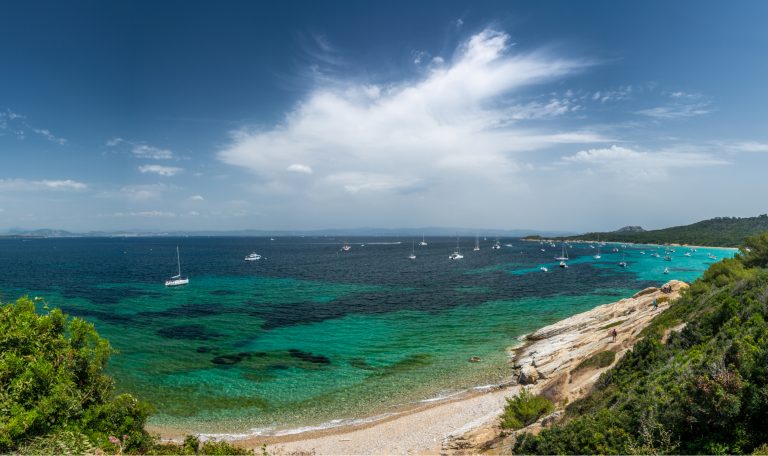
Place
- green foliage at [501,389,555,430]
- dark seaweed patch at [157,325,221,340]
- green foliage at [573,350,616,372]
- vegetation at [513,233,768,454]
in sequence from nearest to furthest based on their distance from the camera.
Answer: vegetation at [513,233,768,454] → green foliage at [501,389,555,430] → green foliage at [573,350,616,372] → dark seaweed patch at [157,325,221,340]

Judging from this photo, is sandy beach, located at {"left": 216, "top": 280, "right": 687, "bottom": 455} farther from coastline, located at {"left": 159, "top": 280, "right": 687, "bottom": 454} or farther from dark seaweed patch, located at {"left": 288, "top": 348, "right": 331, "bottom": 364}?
dark seaweed patch, located at {"left": 288, "top": 348, "right": 331, "bottom": 364}

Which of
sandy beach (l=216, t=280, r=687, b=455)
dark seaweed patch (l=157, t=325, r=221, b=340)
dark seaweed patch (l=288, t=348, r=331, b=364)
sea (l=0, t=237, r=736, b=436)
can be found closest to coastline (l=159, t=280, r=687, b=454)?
sandy beach (l=216, t=280, r=687, b=455)

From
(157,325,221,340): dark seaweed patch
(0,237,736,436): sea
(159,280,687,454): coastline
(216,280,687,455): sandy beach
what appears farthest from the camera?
(157,325,221,340): dark seaweed patch

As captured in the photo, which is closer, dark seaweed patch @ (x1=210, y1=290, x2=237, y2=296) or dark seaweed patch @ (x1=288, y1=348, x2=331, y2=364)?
dark seaweed patch @ (x1=288, y1=348, x2=331, y2=364)

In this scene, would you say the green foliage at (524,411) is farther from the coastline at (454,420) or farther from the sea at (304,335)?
the sea at (304,335)

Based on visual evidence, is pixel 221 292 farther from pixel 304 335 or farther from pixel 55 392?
pixel 55 392

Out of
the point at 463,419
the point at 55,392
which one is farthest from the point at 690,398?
the point at 55,392

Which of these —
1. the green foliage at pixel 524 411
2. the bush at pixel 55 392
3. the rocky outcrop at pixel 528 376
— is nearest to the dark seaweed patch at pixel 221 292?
the bush at pixel 55 392
